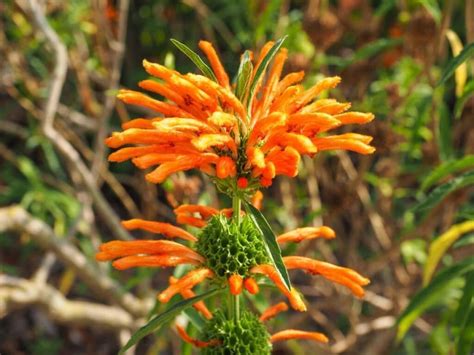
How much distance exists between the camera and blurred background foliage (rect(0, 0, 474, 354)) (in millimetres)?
2062

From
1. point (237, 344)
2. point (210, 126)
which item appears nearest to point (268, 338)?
point (237, 344)

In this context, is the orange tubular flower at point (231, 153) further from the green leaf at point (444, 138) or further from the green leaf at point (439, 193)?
the green leaf at point (444, 138)

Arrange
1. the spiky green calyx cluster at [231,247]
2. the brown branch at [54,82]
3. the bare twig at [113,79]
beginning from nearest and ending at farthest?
the spiky green calyx cluster at [231,247]
the brown branch at [54,82]
the bare twig at [113,79]

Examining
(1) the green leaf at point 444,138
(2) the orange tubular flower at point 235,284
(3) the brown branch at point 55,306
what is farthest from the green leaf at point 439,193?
(3) the brown branch at point 55,306

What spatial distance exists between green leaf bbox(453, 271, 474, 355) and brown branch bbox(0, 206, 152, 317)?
149 centimetres

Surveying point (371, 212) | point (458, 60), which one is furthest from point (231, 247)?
point (371, 212)

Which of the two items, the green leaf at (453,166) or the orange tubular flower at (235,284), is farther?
the green leaf at (453,166)

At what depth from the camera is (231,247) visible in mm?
1180

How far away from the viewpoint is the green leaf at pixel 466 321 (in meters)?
1.45

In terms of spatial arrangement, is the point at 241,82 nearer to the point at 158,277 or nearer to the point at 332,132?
the point at 332,132

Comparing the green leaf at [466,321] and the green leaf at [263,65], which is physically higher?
the green leaf at [263,65]

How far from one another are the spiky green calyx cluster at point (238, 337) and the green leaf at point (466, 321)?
46 cm

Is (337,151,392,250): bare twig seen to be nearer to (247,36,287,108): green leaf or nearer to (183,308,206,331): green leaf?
(183,308,206,331): green leaf

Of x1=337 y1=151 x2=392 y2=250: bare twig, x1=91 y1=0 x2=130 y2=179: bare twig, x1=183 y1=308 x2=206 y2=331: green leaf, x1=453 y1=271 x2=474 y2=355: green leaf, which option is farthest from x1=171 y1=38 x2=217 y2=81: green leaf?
x1=337 y1=151 x2=392 y2=250: bare twig
